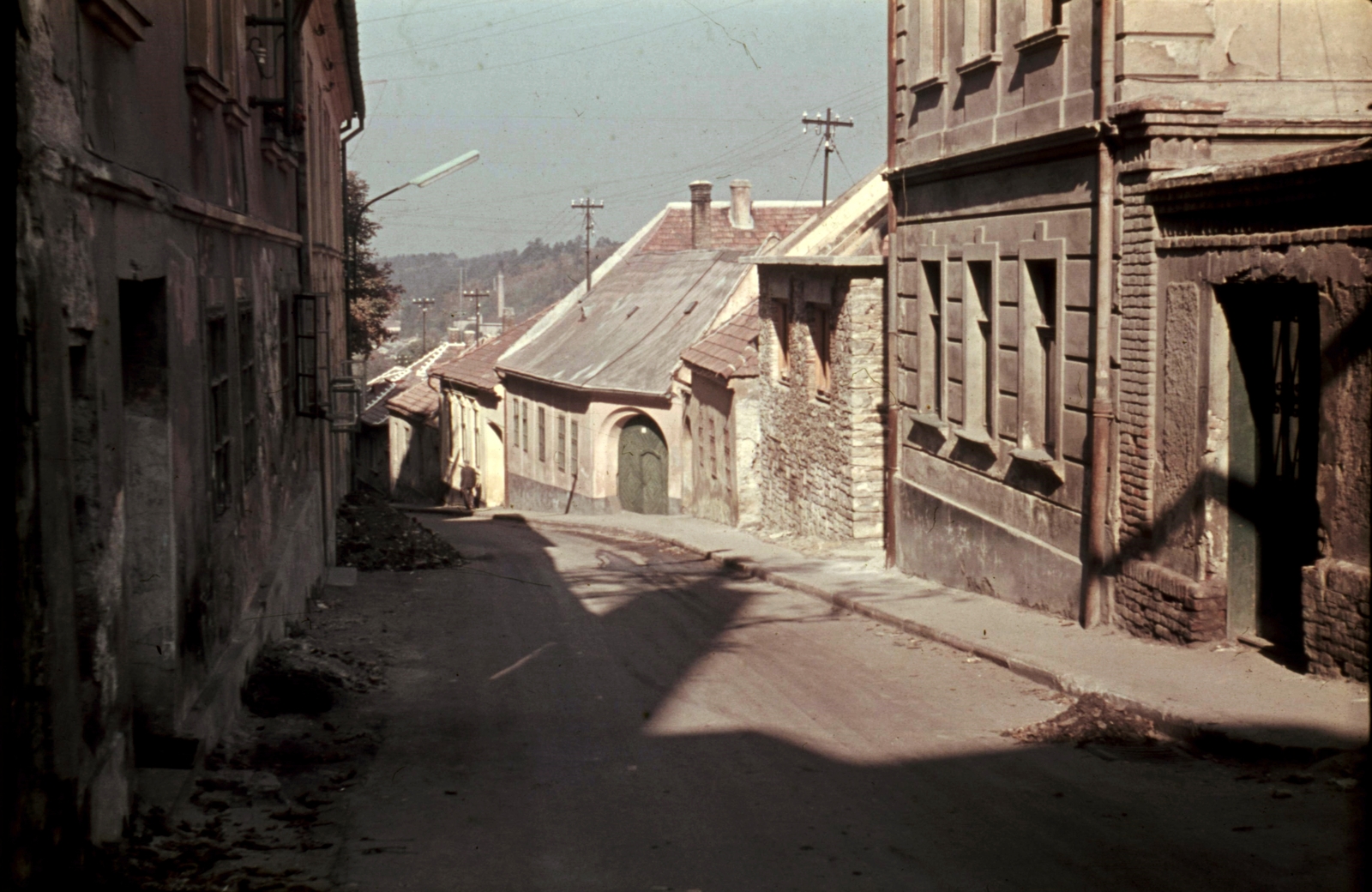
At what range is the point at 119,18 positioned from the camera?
5.23 m

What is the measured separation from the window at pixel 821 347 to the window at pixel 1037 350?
22.2 ft

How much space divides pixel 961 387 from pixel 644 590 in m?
4.81

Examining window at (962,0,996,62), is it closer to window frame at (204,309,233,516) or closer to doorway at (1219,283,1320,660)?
doorway at (1219,283,1320,660)

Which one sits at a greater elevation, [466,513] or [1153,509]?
[1153,509]

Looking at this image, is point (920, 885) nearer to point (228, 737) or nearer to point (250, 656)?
point (228, 737)

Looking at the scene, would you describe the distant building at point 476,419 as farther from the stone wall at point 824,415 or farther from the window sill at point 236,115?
the window sill at point 236,115

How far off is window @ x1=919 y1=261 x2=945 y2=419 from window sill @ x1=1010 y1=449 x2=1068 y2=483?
2.52 m

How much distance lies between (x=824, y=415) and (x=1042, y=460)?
24.0ft

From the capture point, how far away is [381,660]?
10523 mm

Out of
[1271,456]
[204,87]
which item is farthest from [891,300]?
[204,87]

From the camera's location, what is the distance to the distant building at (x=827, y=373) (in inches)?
691

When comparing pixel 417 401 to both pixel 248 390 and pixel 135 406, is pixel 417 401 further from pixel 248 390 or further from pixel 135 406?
pixel 135 406

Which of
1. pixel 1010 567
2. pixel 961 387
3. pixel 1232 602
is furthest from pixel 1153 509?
pixel 961 387

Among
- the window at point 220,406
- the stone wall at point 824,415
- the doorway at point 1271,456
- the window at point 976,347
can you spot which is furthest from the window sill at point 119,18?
the stone wall at point 824,415
